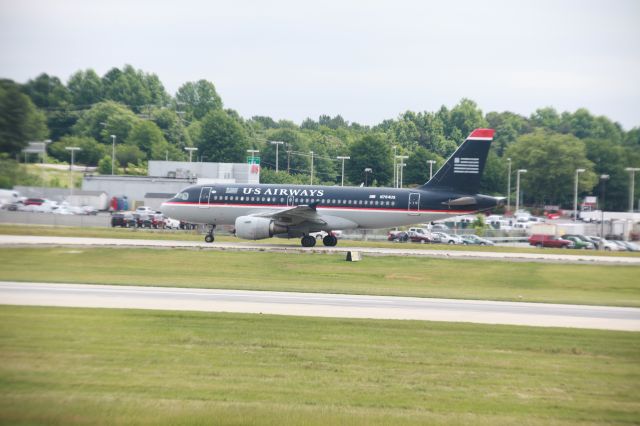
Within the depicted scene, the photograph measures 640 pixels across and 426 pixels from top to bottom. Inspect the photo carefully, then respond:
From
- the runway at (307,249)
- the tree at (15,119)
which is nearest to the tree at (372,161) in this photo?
the runway at (307,249)

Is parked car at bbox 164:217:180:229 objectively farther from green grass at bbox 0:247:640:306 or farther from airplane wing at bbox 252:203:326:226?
green grass at bbox 0:247:640:306

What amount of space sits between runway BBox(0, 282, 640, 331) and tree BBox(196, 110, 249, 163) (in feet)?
276

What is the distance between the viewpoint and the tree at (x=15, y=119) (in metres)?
15.6

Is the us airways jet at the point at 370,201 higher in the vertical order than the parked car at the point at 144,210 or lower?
higher

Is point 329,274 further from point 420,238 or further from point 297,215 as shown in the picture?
point 420,238

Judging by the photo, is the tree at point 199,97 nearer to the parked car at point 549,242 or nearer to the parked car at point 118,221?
the parked car at point 118,221

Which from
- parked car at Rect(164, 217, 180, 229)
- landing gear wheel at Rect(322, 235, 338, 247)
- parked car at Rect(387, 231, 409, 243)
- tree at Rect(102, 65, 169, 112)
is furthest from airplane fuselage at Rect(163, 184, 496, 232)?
parked car at Rect(164, 217, 180, 229)

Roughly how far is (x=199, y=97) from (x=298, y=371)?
14087 centimetres

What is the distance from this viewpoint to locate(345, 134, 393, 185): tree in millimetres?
108812

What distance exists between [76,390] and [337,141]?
126m

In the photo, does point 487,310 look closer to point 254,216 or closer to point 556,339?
point 556,339

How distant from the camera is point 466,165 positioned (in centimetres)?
5016

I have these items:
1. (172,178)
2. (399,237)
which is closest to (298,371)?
(399,237)

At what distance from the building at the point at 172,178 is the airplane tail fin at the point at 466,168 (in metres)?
34.6
